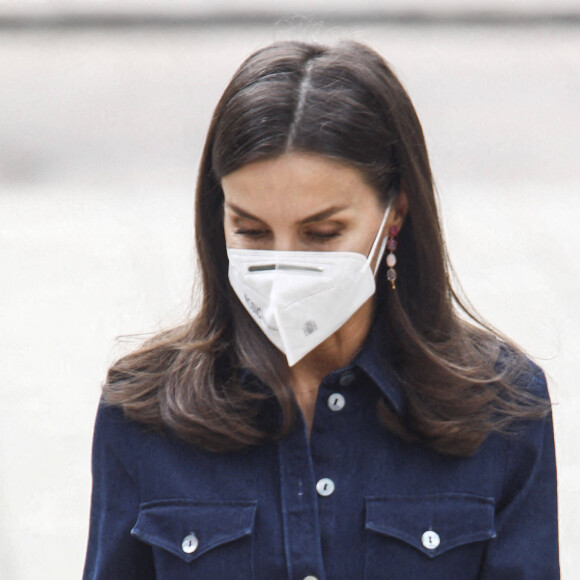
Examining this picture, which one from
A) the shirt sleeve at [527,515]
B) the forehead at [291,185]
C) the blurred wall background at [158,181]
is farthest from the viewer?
the blurred wall background at [158,181]

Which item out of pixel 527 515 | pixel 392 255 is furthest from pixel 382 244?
pixel 527 515

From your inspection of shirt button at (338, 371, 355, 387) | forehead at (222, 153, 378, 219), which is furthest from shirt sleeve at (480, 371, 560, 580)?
forehead at (222, 153, 378, 219)

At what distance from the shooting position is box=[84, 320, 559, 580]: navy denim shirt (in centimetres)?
203

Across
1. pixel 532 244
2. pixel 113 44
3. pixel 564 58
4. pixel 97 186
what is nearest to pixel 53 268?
pixel 97 186

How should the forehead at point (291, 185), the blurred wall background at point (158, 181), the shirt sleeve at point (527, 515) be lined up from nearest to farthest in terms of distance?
1. the forehead at point (291, 185)
2. the shirt sleeve at point (527, 515)
3. the blurred wall background at point (158, 181)

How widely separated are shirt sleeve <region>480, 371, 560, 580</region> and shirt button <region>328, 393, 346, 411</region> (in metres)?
0.30

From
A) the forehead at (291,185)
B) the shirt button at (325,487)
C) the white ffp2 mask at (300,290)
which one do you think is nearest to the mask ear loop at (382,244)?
the white ffp2 mask at (300,290)

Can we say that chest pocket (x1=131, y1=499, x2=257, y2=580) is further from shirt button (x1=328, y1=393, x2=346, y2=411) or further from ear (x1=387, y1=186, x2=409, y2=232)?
ear (x1=387, y1=186, x2=409, y2=232)

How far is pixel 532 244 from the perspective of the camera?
646cm

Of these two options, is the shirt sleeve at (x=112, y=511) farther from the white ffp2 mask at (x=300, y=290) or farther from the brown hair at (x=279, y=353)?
the white ffp2 mask at (x=300, y=290)

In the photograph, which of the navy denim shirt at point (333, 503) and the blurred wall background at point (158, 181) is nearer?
the navy denim shirt at point (333, 503)

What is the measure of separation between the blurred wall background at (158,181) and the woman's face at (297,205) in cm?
41

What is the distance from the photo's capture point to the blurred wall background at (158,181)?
4.77 m

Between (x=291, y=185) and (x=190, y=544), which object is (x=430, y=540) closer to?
A: (x=190, y=544)
